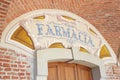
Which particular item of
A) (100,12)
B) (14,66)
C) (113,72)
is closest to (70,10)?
(100,12)

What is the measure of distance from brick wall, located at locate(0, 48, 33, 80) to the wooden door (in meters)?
0.58

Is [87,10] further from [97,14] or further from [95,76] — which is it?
[95,76]

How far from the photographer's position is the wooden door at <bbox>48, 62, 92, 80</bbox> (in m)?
4.19

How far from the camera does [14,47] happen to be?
3658 mm

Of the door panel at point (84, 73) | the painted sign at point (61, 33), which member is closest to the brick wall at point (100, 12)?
the painted sign at point (61, 33)

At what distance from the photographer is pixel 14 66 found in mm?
3604

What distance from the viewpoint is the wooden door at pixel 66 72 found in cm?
419

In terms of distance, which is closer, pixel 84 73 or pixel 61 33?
pixel 61 33

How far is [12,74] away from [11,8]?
1192mm

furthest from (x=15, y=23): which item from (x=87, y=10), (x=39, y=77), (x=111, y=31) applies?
(x=111, y=31)

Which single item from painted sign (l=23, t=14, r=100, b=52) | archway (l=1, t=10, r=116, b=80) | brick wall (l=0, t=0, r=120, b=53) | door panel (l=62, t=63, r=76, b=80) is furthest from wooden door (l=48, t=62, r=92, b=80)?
brick wall (l=0, t=0, r=120, b=53)

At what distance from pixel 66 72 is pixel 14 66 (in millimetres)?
1205

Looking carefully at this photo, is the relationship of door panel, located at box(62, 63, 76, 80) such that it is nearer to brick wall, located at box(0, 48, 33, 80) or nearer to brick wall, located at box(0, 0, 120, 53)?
brick wall, located at box(0, 48, 33, 80)

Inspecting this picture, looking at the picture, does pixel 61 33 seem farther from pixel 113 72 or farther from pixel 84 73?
pixel 113 72
